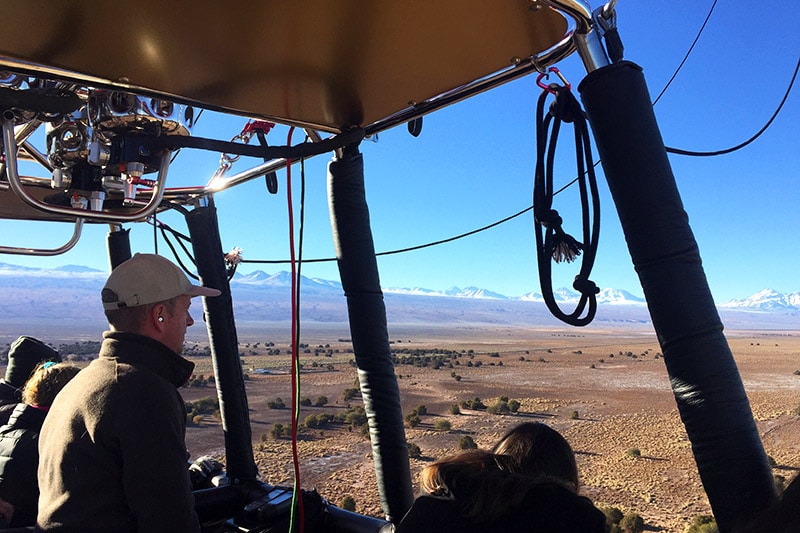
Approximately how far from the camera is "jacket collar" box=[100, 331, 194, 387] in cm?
213

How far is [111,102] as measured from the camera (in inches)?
103

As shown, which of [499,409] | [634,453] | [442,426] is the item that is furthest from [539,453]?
[499,409]

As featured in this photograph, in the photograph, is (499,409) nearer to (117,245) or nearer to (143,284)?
(117,245)

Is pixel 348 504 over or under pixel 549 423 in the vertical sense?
over

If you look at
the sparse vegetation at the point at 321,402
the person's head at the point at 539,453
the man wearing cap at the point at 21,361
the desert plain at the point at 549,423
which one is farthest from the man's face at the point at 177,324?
the sparse vegetation at the point at 321,402

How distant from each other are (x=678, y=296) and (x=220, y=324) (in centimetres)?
333

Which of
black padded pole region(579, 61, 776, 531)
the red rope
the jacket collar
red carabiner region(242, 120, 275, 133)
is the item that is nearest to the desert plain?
black padded pole region(579, 61, 776, 531)

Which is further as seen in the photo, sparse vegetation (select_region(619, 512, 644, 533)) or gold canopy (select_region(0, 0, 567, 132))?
sparse vegetation (select_region(619, 512, 644, 533))

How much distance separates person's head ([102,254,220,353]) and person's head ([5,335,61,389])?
244 centimetres

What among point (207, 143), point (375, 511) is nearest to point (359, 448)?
point (375, 511)

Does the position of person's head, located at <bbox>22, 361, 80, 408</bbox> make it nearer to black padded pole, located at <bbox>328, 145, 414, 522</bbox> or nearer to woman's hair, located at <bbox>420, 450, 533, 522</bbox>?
black padded pole, located at <bbox>328, 145, 414, 522</bbox>

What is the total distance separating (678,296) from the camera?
162cm

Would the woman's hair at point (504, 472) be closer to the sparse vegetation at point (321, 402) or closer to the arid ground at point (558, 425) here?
the arid ground at point (558, 425)

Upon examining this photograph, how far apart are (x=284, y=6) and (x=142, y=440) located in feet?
4.56
